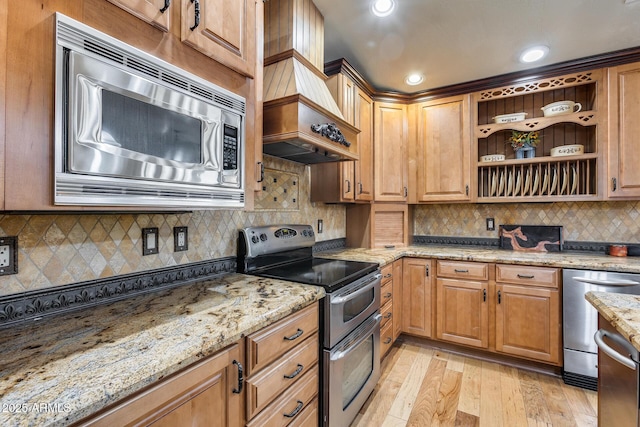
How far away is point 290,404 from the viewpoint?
124 centimetres

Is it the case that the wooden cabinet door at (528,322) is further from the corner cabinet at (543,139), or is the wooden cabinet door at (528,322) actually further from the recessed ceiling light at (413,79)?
the recessed ceiling light at (413,79)

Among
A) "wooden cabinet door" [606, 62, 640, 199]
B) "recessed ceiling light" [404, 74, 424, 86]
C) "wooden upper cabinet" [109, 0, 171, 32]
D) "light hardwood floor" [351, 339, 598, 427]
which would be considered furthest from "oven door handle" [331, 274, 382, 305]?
"wooden cabinet door" [606, 62, 640, 199]

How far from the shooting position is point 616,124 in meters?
2.32

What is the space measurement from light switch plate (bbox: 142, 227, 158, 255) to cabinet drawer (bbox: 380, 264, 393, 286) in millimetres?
1614

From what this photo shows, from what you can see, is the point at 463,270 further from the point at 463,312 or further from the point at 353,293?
the point at 353,293

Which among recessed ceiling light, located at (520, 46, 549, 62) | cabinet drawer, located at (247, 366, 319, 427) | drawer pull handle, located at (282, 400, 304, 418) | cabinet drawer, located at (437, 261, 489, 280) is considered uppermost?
recessed ceiling light, located at (520, 46, 549, 62)

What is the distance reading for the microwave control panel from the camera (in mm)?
1242

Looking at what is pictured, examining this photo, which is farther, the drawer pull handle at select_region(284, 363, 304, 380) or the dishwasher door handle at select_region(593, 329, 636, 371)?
the drawer pull handle at select_region(284, 363, 304, 380)

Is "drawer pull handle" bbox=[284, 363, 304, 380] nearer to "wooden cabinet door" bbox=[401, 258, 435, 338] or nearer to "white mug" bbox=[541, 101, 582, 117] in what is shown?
"wooden cabinet door" bbox=[401, 258, 435, 338]

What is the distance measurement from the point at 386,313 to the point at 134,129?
2166 mm

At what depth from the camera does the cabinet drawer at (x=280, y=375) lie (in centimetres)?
105

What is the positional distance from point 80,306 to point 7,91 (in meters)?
0.80

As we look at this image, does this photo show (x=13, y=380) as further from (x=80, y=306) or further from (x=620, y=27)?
(x=620, y=27)

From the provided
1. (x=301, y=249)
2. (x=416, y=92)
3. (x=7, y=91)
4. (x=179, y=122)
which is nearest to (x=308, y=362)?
(x=301, y=249)
